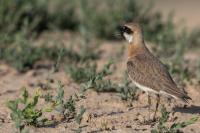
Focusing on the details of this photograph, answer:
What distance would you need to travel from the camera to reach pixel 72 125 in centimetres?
605

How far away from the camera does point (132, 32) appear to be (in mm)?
7312

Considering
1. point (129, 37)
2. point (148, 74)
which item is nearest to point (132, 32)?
point (129, 37)

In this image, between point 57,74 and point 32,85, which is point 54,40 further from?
point 32,85

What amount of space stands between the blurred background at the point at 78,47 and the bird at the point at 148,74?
13.4 inches

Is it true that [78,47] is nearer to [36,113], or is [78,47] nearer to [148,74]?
[148,74]

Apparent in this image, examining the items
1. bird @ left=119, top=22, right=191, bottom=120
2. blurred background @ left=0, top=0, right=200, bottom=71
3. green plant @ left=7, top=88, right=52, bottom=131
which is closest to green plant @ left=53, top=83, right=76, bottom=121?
green plant @ left=7, top=88, right=52, bottom=131

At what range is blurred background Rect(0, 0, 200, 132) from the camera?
25.5 feet

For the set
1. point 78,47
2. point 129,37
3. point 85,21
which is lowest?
point 129,37

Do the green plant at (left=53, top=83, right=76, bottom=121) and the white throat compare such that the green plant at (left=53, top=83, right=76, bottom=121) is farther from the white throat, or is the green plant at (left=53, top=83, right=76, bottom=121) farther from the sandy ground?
the white throat

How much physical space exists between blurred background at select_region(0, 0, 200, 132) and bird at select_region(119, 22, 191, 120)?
1.12 feet

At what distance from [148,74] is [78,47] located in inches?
147

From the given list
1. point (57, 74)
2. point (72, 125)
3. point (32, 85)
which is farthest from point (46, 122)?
point (57, 74)

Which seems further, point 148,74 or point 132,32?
point 132,32

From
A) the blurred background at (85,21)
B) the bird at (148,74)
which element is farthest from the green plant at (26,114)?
the blurred background at (85,21)
